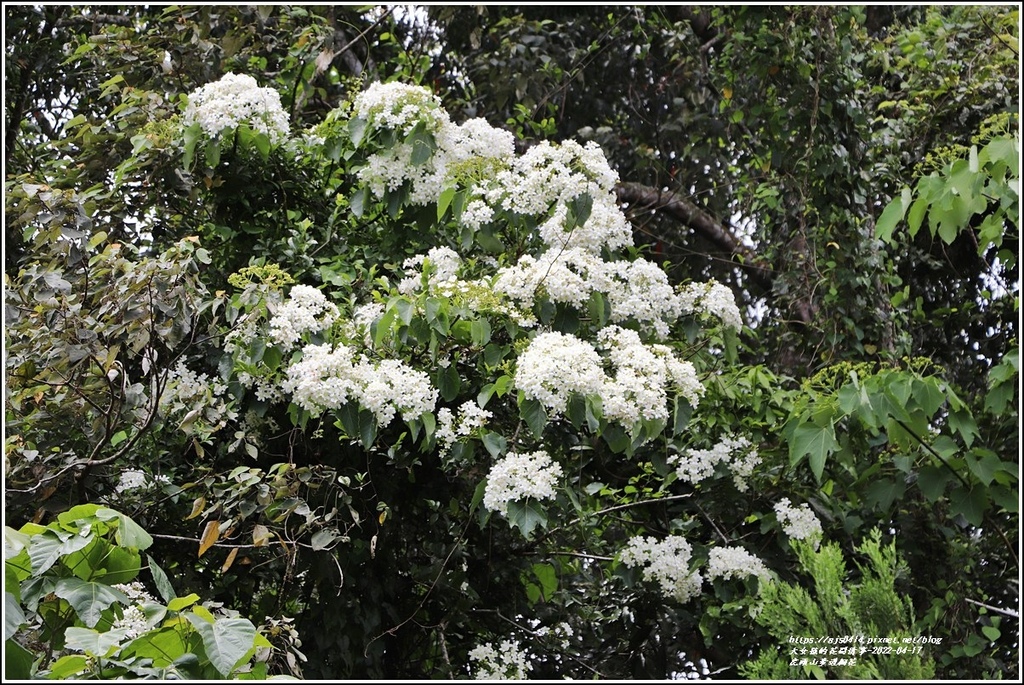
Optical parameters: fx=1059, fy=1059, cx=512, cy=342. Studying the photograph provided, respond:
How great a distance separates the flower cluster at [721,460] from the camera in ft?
9.12

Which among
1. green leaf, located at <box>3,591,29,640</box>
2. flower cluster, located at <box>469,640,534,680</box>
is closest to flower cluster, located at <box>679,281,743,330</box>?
flower cluster, located at <box>469,640,534,680</box>

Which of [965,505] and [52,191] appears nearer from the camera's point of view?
[52,191]

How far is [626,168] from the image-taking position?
14.9 ft

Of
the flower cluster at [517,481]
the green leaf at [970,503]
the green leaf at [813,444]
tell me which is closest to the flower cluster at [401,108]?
the flower cluster at [517,481]

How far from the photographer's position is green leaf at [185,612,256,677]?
56.2 inches

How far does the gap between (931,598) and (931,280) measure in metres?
1.31

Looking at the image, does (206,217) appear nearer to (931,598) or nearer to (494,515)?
(494,515)

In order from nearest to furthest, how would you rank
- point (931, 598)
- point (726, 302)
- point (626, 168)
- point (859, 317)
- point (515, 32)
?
point (726, 302), point (931, 598), point (859, 317), point (515, 32), point (626, 168)

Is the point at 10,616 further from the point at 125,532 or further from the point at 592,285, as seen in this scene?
the point at 592,285

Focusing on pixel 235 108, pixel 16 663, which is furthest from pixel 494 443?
pixel 235 108

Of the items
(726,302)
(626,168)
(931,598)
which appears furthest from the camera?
(626,168)

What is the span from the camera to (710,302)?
2.72m

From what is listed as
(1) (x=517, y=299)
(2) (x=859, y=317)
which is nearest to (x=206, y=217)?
(1) (x=517, y=299)

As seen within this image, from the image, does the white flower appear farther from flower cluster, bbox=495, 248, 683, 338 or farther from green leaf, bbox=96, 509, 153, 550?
green leaf, bbox=96, 509, 153, 550
